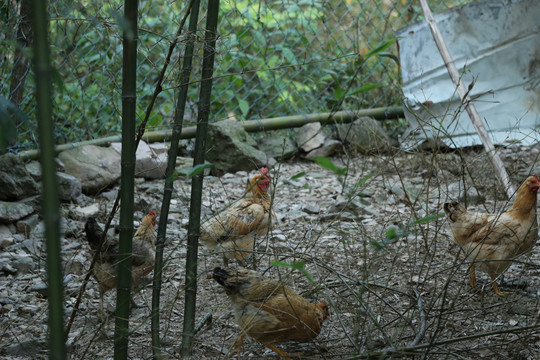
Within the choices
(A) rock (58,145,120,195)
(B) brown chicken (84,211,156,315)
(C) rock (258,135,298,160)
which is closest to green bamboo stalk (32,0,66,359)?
(B) brown chicken (84,211,156,315)

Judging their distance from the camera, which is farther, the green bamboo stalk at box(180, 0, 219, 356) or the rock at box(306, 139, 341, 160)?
the rock at box(306, 139, 341, 160)

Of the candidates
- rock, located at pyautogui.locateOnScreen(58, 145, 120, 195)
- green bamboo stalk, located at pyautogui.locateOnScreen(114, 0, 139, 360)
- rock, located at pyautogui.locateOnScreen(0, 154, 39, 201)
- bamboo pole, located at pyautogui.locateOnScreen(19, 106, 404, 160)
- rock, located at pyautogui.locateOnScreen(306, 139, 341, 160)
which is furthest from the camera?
rock, located at pyautogui.locateOnScreen(306, 139, 341, 160)

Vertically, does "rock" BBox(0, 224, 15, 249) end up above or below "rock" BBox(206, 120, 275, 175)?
below

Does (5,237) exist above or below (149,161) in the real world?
below

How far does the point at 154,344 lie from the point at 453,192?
314 centimetres

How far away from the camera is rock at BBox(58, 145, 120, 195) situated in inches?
196

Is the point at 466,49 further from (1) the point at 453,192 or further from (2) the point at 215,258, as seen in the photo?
(2) the point at 215,258

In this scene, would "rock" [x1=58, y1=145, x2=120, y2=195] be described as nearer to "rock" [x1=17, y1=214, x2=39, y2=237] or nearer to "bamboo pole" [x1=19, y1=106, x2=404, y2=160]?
"bamboo pole" [x1=19, y1=106, x2=404, y2=160]

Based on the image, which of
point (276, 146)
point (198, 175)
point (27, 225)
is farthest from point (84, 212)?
point (198, 175)

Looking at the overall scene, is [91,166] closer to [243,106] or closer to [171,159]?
[243,106]

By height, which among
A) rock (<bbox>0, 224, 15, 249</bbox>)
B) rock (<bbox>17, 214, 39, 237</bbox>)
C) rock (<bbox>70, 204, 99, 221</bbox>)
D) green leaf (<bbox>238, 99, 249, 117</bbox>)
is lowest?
rock (<bbox>0, 224, 15, 249</bbox>)

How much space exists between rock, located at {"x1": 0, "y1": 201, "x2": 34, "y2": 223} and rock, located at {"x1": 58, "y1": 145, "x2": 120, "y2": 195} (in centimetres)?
79

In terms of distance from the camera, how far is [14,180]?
428 cm

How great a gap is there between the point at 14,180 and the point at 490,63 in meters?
4.33
